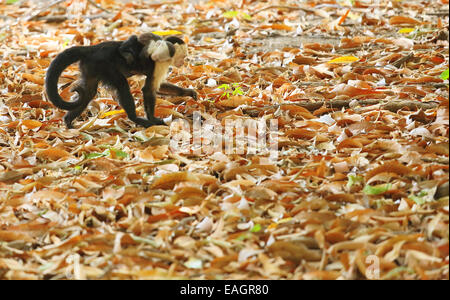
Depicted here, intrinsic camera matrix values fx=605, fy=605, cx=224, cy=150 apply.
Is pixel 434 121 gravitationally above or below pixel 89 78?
below

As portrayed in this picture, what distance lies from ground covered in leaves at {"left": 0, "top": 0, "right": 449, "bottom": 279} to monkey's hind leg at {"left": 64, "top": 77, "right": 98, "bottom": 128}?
10 centimetres

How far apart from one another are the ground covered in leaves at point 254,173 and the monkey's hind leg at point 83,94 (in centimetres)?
10

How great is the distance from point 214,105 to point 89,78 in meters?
1.02

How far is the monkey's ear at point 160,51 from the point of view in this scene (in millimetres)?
4418

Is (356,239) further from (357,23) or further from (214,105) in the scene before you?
(357,23)

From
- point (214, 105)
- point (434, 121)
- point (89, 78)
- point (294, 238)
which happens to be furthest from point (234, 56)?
point (294, 238)

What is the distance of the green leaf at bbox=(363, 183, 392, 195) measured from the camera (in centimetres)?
317

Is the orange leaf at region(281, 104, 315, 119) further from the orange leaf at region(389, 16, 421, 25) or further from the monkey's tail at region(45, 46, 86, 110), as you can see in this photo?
the orange leaf at region(389, 16, 421, 25)

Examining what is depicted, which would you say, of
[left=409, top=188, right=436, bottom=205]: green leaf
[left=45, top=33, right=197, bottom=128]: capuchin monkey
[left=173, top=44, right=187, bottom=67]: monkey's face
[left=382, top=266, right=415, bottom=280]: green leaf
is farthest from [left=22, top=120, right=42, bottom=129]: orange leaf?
[left=382, top=266, right=415, bottom=280]: green leaf

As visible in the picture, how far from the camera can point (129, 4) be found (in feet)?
28.2

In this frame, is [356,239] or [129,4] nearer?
[356,239]

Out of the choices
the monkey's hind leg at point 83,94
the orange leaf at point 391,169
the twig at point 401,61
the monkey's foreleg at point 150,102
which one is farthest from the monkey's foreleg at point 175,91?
the orange leaf at point 391,169

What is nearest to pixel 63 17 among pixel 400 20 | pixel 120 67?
pixel 120 67

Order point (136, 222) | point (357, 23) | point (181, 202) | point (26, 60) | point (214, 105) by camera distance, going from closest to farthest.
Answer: point (136, 222), point (181, 202), point (214, 105), point (26, 60), point (357, 23)
